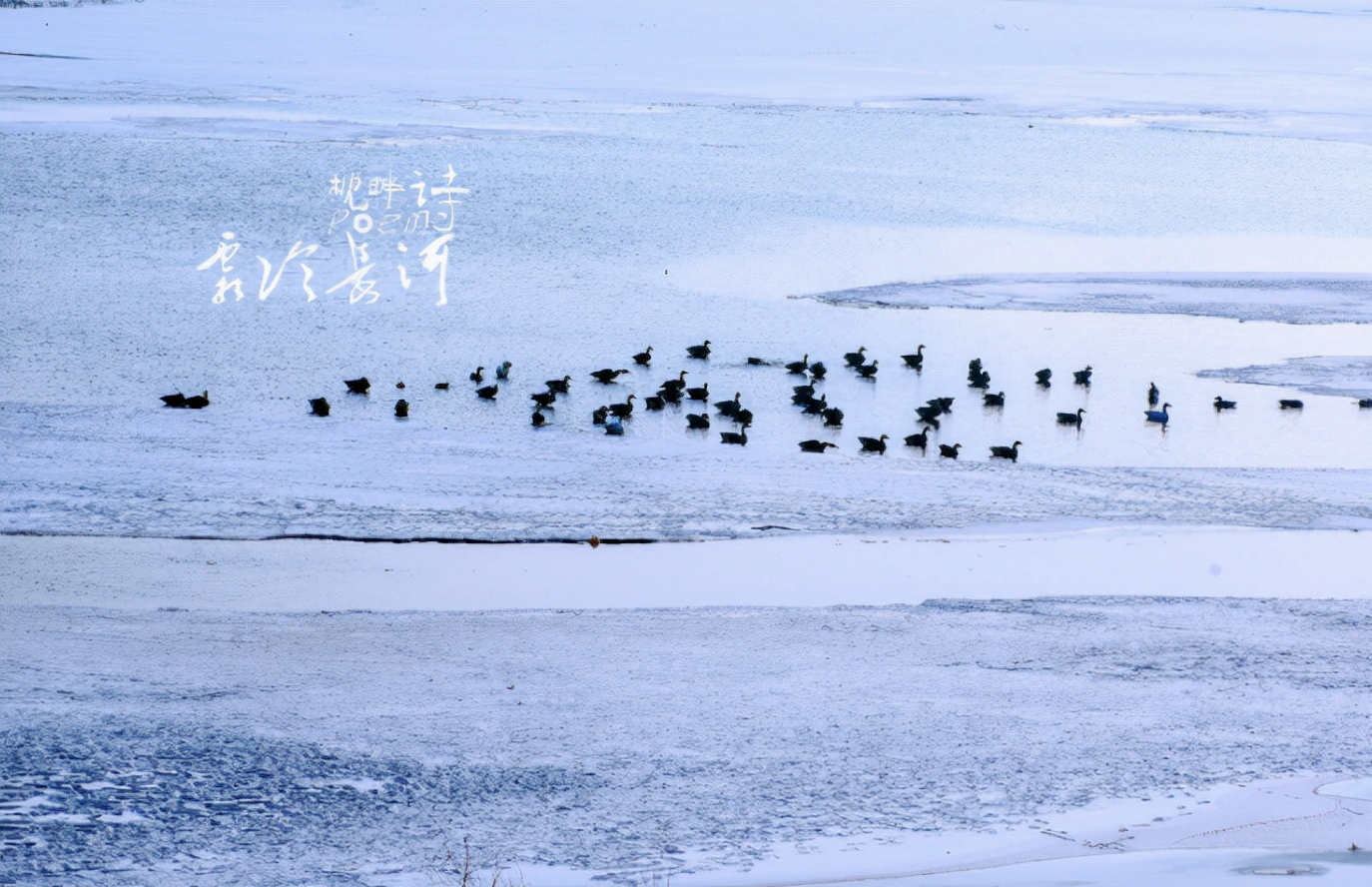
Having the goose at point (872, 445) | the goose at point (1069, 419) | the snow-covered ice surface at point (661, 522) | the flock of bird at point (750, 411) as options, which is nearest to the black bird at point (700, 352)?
the flock of bird at point (750, 411)

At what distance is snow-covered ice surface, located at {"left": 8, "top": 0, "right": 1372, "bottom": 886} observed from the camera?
5195 mm

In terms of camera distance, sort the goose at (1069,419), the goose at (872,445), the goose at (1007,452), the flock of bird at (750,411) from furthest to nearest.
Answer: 1. the goose at (1069,419)
2. the flock of bird at (750,411)
3. the goose at (872,445)
4. the goose at (1007,452)

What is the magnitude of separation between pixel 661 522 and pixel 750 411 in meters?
2.22

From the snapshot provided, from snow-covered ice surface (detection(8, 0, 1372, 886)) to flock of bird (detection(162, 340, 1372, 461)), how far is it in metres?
0.12

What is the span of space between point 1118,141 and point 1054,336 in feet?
41.9

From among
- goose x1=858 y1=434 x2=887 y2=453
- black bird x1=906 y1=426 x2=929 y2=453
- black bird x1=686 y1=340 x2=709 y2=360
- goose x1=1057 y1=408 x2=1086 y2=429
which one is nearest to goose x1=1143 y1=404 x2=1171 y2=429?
goose x1=1057 y1=408 x2=1086 y2=429

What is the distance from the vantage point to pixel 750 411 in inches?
414

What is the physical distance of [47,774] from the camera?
5.23 meters

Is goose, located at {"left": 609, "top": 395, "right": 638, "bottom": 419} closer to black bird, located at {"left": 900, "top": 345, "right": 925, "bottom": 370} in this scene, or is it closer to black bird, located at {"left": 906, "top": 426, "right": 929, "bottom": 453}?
black bird, located at {"left": 906, "top": 426, "right": 929, "bottom": 453}

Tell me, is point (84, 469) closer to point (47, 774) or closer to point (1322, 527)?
point (47, 774)

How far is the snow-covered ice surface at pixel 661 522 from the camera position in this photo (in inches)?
205

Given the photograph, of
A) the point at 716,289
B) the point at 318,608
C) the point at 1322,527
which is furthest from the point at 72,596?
the point at 716,289

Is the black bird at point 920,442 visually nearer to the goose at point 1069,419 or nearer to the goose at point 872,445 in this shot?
the goose at point 872,445

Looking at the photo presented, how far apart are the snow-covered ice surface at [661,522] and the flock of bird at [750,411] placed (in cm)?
12
